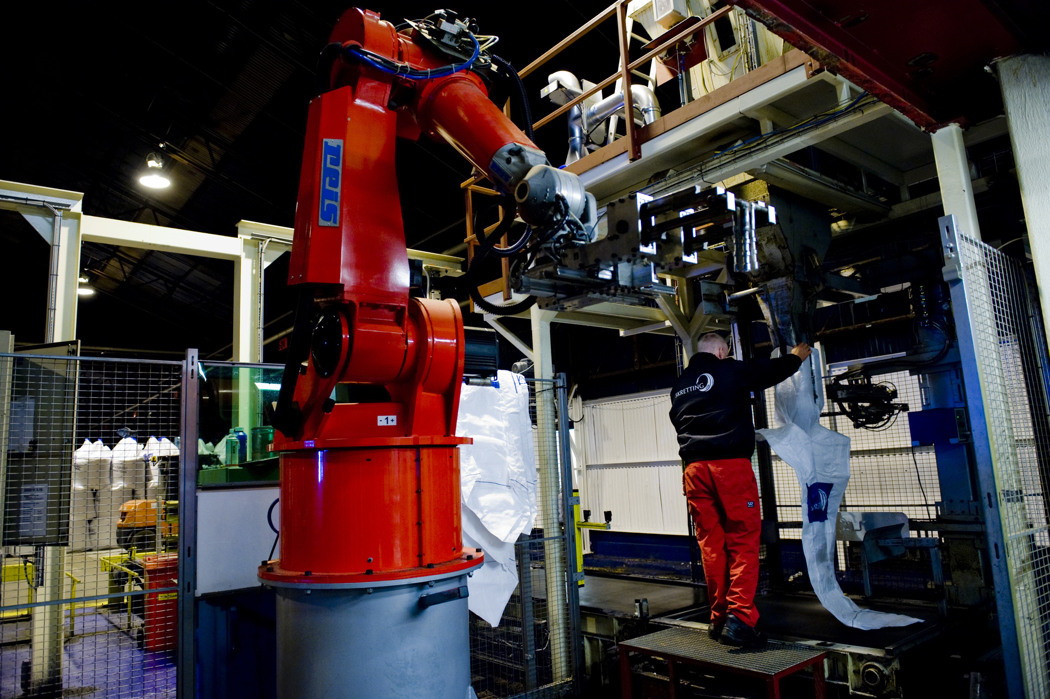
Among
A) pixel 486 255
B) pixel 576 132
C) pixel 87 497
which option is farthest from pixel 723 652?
pixel 576 132

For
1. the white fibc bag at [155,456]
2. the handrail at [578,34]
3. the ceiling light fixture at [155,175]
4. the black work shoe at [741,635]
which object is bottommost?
the black work shoe at [741,635]

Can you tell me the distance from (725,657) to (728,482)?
1157 millimetres

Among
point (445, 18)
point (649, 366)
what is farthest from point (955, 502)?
point (649, 366)

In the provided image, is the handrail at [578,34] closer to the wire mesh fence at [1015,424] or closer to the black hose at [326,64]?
the black hose at [326,64]

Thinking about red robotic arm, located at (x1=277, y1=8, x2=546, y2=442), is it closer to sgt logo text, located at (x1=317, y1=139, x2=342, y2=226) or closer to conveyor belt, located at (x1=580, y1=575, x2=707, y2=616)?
sgt logo text, located at (x1=317, y1=139, x2=342, y2=226)

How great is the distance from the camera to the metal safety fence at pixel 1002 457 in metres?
3.29

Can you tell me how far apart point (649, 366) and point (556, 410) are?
9103 millimetres

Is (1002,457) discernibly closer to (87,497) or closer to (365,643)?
(365,643)

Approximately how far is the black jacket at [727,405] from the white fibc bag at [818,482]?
1.47ft

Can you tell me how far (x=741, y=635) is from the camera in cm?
466

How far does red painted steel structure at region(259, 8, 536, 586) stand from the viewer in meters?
2.85

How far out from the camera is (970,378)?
346 centimetres

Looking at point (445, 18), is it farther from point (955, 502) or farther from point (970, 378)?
point (955, 502)

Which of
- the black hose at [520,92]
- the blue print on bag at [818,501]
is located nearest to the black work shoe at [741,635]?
the blue print on bag at [818,501]
